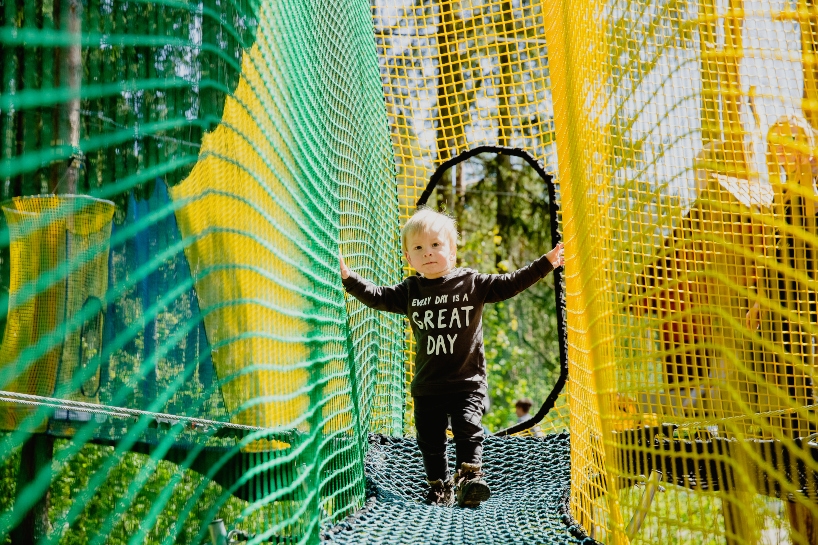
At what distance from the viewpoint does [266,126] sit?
181 cm

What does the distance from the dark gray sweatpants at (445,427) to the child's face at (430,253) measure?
419 millimetres

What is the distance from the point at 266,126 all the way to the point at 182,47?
42 cm

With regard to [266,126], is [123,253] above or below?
below

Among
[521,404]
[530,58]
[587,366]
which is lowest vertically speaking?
[521,404]

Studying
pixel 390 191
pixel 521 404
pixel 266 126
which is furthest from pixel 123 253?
pixel 521 404

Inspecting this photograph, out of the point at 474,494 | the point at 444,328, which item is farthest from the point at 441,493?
the point at 444,328

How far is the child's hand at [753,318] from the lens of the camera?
2046 millimetres

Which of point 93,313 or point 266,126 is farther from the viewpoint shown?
point 266,126

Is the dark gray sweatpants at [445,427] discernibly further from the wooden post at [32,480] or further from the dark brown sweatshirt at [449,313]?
the wooden post at [32,480]

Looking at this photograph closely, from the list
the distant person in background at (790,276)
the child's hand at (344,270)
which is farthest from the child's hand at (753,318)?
the child's hand at (344,270)

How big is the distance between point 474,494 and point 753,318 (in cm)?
92

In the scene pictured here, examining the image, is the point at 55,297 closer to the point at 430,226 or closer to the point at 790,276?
the point at 790,276

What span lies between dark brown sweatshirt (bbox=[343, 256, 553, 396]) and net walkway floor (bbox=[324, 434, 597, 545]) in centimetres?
34

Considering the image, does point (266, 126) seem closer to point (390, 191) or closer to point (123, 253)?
point (123, 253)
